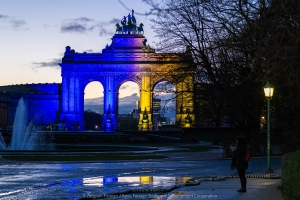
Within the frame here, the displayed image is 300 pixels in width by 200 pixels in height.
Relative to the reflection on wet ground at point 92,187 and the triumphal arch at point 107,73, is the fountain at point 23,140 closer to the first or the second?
the reflection on wet ground at point 92,187

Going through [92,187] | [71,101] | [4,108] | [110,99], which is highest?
[110,99]

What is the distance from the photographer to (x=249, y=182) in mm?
22203

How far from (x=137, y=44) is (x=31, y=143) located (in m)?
74.4

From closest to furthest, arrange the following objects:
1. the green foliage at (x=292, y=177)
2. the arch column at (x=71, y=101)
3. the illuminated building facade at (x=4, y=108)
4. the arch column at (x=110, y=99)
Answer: the green foliage at (x=292, y=177) < the arch column at (x=71, y=101) < the arch column at (x=110, y=99) < the illuminated building facade at (x=4, y=108)

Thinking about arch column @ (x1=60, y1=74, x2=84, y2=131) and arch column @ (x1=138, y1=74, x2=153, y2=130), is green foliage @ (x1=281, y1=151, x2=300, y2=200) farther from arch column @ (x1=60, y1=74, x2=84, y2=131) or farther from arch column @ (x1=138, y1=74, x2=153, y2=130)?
arch column @ (x1=60, y1=74, x2=84, y2=131)

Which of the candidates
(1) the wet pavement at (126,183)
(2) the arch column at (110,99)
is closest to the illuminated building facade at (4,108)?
(2) the arch column at (110,99)

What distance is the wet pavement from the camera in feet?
61.8

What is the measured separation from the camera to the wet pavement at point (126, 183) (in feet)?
61.8

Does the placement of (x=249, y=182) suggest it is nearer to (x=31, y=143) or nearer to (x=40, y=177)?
(x=40, y=177)

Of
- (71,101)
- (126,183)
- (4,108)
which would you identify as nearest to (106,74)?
(71,101)

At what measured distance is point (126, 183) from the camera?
23.1m

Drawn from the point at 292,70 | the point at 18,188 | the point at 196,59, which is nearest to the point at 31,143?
the point at 196,59

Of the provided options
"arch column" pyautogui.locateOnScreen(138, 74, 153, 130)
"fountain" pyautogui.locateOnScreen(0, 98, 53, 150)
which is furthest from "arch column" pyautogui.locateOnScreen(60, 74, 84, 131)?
"fountain" pyautogui.locateOnScreen(0, 98, 53, 150)

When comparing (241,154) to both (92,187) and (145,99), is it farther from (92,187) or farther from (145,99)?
(145,99)
